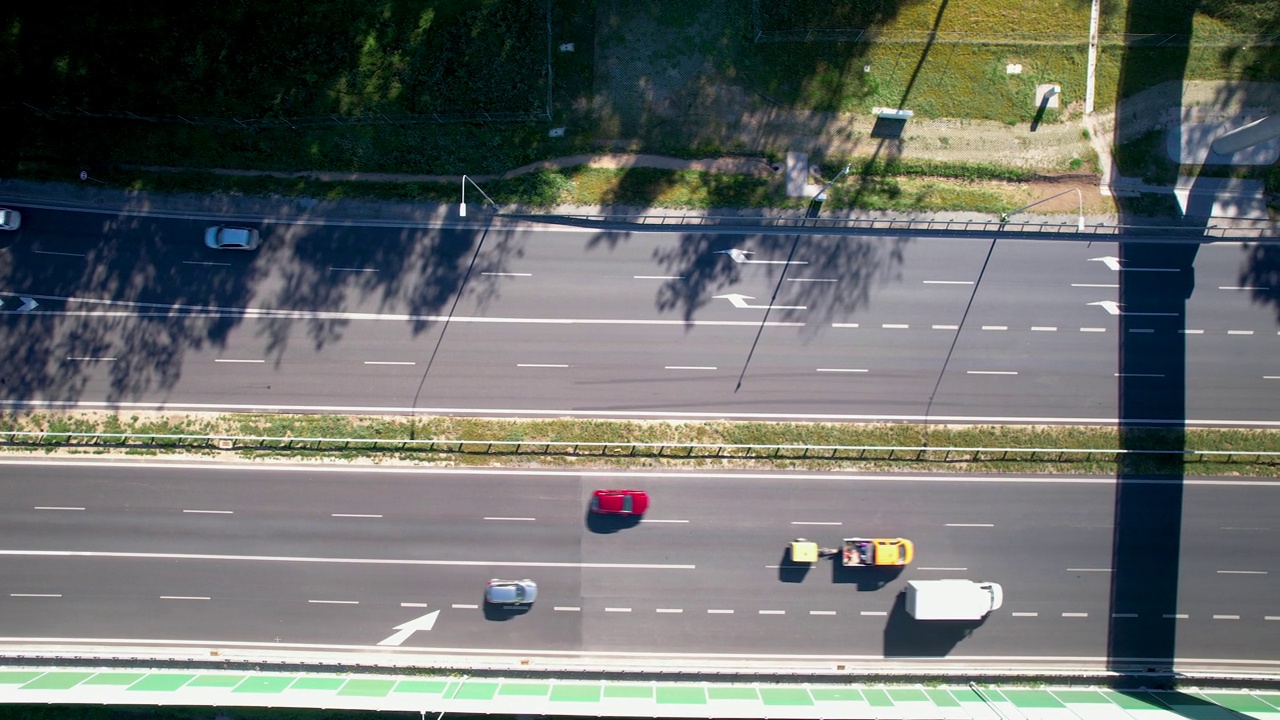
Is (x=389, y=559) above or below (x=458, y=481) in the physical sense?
below

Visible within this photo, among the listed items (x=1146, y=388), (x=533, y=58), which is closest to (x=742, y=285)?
(x=533, y=58)

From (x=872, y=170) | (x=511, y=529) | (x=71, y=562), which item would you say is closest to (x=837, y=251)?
(x=872, y=170)

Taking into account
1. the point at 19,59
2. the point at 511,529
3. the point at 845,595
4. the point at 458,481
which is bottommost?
the point at 845,595

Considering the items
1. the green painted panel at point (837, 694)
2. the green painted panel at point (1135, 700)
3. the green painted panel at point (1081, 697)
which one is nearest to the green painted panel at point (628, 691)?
the green painted panel at point (837, 694)

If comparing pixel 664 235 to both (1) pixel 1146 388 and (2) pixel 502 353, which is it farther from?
(1) pixel 1146 388

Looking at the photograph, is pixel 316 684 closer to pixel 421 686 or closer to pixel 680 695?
pixel 421 686

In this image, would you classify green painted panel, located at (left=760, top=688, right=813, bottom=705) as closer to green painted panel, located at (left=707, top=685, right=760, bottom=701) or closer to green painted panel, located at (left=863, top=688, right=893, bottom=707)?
green painted panel, located at (left=707, top=685, right=760, bottom=701)

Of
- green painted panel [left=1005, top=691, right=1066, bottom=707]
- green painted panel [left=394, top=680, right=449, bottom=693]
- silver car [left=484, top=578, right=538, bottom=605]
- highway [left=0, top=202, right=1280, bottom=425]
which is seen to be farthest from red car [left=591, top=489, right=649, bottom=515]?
green painted panel [left=1005, top=691, right=1066, bottom=707]
